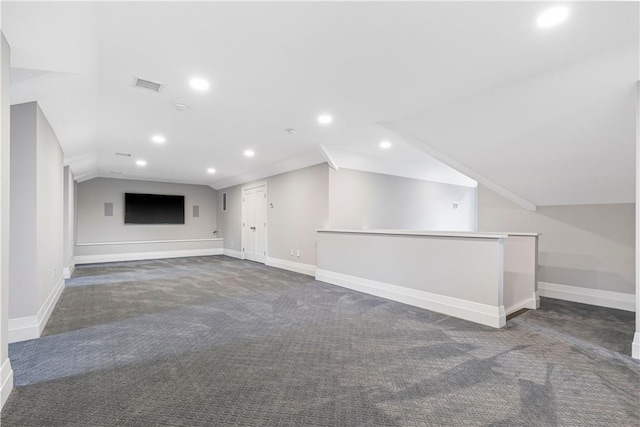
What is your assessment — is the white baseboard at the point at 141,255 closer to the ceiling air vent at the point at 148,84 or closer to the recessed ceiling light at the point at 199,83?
the ceiling air vent at the point at 148,84

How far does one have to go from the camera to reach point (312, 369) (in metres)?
2.28

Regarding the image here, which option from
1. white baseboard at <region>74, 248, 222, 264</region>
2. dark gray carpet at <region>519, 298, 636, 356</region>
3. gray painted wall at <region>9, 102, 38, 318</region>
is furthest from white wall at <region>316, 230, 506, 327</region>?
white baseboard at <region>74, 248, 222, 264</region>

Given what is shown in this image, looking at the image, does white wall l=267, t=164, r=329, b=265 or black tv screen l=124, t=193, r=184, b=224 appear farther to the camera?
black tv screen l=124, t=193, r=184, b=224

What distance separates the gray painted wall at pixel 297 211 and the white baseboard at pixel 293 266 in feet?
0.28

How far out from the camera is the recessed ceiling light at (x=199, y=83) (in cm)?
291

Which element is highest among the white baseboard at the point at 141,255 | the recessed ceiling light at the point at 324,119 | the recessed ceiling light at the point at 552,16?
the recessed ceiling light at the point at 552,16

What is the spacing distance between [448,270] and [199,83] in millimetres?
3544

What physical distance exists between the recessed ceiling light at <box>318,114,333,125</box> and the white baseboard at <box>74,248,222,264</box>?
7431mm

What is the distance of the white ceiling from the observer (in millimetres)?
1962

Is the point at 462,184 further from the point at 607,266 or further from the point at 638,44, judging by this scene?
the point at 638,44

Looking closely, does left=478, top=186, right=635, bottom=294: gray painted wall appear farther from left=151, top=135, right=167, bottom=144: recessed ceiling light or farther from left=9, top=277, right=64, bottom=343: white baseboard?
left=9, top=277, right=64, bottom=343: white baseboard

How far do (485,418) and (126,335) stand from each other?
3179mm

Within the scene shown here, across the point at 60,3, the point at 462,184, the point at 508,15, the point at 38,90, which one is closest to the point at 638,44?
the point at 508,15

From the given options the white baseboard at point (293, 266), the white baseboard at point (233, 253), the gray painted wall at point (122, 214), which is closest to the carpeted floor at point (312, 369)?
the white baseboard at point (293, 266)
